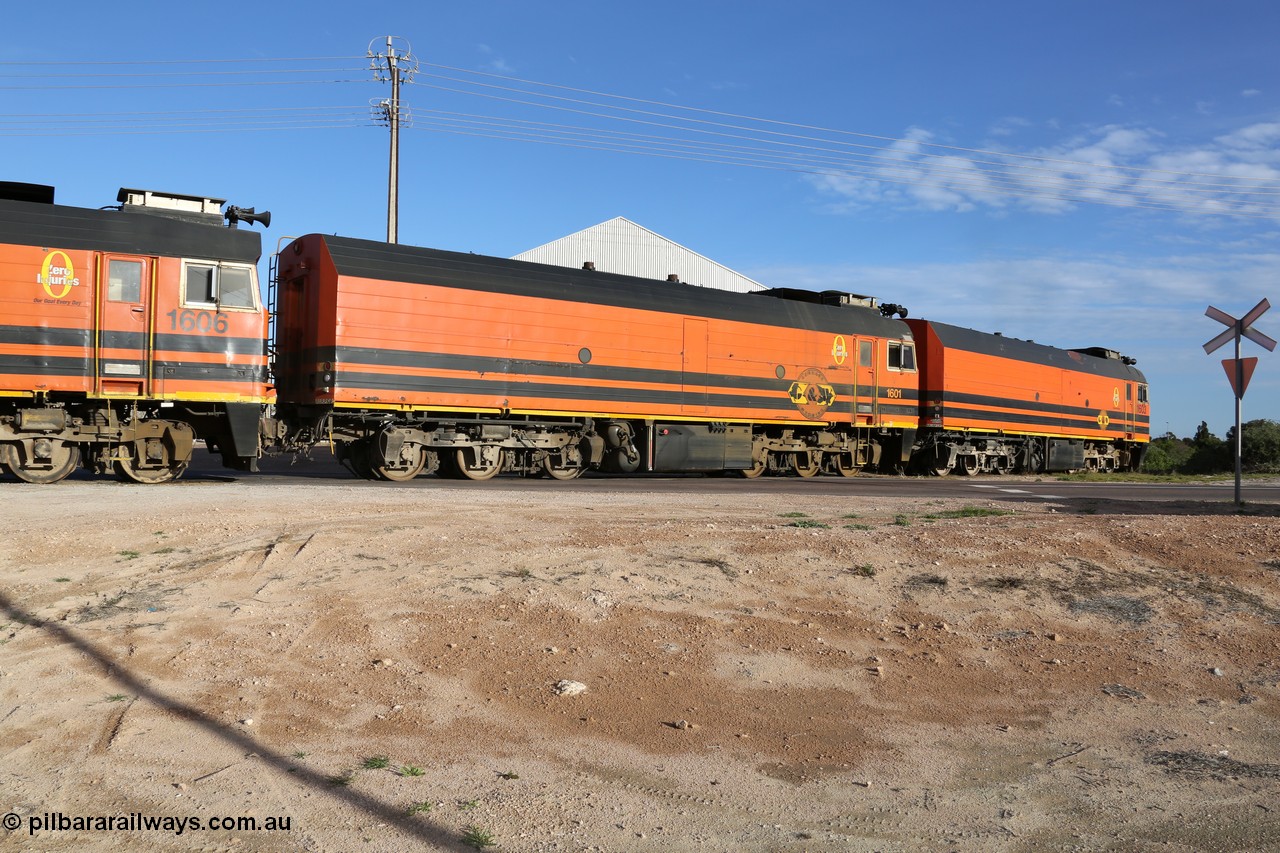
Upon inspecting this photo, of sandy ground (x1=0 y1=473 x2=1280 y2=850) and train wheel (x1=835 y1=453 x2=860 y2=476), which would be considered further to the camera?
train wheel (x1=835 y1=453 x2=860 y2=476)

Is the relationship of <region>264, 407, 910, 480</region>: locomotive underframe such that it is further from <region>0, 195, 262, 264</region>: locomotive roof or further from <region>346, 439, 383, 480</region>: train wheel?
<region>0, 195, 262, 264</region>: locomotive roof

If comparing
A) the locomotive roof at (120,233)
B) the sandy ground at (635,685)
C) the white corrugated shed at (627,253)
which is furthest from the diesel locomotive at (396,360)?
the white corrugated shed at (627,253)

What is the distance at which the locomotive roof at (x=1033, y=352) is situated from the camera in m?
28.5

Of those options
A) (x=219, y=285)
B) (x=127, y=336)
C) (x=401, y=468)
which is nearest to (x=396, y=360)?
(x=401, y=468)

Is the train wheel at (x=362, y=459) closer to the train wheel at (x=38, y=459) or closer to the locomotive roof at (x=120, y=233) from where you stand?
the locomotive roof at (x=120, y=233)

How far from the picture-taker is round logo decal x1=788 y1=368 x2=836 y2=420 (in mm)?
23828

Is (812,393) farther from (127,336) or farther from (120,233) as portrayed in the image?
(120,233)

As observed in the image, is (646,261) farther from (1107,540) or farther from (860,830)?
(860,830)

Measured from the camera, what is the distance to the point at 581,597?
746 cm

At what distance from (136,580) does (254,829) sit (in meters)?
4.71

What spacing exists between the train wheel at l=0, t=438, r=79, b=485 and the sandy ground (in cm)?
504

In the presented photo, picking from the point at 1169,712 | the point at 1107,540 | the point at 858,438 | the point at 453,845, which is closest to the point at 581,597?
the point at 453,845

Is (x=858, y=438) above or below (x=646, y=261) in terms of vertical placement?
below

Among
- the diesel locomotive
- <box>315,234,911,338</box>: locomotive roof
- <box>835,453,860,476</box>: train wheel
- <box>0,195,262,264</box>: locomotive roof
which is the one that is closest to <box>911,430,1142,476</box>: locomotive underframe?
the diesel locomotive
